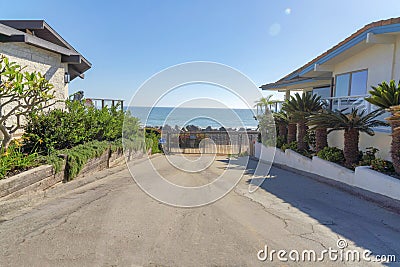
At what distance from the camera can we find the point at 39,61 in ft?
27.6

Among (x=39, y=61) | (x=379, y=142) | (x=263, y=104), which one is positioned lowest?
(x=379, y=142)

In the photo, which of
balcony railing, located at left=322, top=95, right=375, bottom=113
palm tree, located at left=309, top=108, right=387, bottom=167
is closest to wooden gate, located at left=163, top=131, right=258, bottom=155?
balcony railing, located at left=322, top=95, right=375, bottom=113

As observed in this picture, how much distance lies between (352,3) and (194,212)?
8.35m

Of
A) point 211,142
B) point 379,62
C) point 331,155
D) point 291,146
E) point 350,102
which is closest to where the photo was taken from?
point 331,155

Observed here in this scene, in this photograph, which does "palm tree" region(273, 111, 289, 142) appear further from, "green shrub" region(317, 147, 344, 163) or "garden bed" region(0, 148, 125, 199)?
"garden bed" region(0, 148, 125, 199)

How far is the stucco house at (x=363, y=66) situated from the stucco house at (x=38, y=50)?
382 inches

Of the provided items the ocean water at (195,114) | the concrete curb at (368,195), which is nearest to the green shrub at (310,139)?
the ocean water at (195,114)

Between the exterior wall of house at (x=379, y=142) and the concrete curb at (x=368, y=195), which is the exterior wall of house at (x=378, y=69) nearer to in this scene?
the exterior wall of house at (x=379, y=142)

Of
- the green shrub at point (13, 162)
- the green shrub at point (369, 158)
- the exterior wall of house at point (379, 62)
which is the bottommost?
the green shrub at point (13, 162)

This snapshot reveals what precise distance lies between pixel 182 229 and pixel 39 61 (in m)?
7.64

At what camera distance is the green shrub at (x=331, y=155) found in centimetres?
787

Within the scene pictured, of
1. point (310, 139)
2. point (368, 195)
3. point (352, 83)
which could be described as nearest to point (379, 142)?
point (310, 139)

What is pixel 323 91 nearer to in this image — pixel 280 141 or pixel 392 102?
pixel 280 141

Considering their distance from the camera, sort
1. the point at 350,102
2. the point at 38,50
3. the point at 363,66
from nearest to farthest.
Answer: the point at 38,50
the point at 363,66
the point at 350,102
